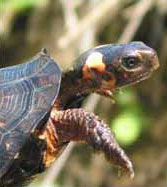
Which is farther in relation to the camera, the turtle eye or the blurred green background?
the blurred green background

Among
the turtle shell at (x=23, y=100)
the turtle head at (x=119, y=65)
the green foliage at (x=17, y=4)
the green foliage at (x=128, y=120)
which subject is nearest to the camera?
the turtle shell at (x=23, y=100)

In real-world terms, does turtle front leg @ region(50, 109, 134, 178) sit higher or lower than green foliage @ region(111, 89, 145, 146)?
higher

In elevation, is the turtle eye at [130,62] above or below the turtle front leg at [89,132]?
above

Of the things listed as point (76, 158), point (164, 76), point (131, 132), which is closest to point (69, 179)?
point (76, 158)

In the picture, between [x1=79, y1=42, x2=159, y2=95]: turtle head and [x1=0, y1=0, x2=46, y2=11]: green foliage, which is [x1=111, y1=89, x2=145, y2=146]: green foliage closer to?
[x1=0, y1=0, x2=46, y2=11]: green foliage

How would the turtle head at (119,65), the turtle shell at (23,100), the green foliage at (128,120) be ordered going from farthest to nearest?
the green foliage at (128,120), the turtle head at (119,65), the turtle shell at (23,100)

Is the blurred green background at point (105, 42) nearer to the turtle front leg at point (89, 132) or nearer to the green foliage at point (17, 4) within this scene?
the green foliage at point (17, 4)

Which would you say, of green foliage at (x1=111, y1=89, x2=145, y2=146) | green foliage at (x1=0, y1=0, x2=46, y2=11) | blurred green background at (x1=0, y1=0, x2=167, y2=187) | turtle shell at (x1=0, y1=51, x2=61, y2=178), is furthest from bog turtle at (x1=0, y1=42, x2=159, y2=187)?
green foliage at (x1=0, y1=0, x2=46, y2=11)

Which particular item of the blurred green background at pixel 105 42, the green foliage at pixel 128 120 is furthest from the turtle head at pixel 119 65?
the green foliage at pixel 128 120
